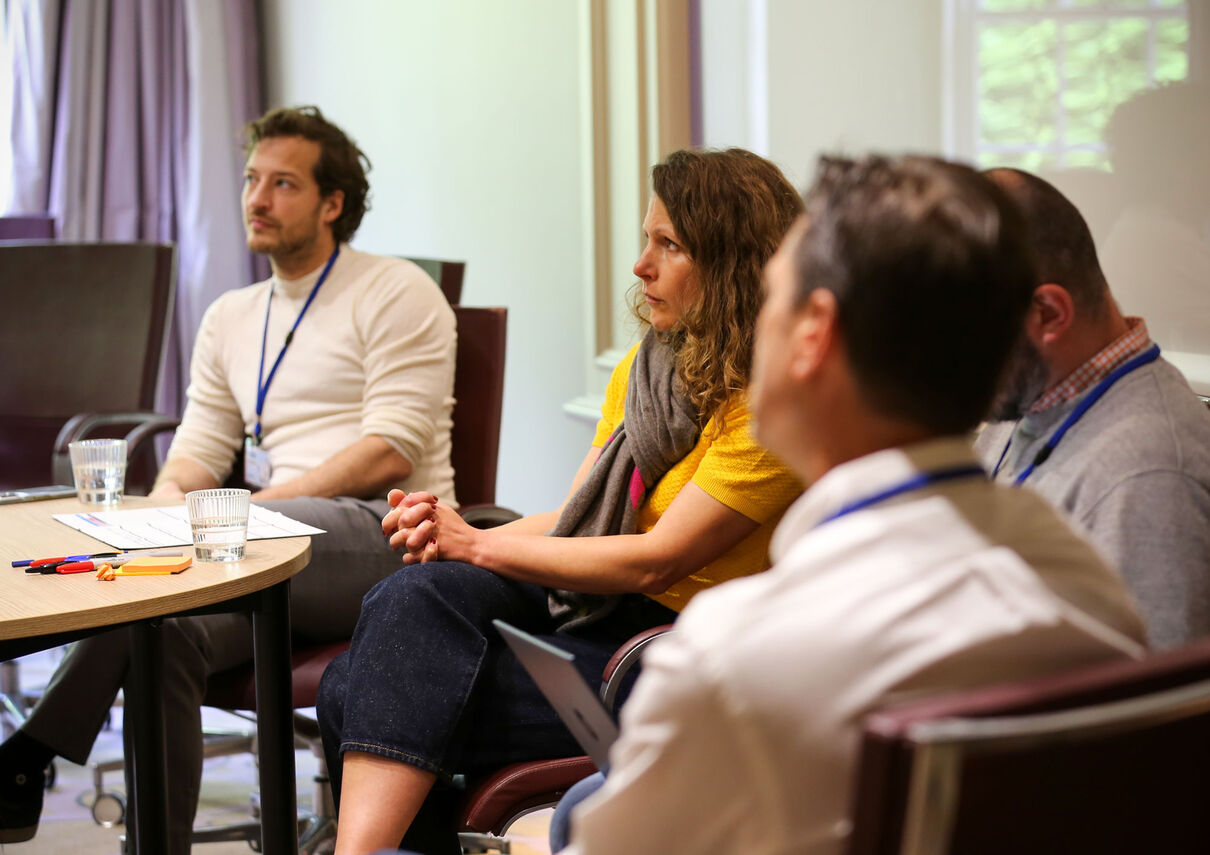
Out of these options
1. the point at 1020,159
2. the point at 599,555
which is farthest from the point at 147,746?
the point at 1020,159

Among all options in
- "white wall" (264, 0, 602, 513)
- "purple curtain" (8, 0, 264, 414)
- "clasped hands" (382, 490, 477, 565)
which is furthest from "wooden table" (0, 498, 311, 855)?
"purple curtain" (8, 0, 264, 414)

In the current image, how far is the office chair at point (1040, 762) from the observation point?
607 millimetres

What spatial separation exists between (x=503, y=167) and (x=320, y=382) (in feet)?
4.12

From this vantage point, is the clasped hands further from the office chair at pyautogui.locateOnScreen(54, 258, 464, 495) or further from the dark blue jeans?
the office chair at pyautogui.locateOnScreen(54, 258, 464, 495)

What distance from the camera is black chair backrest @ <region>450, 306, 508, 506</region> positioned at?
Result: 2510mm

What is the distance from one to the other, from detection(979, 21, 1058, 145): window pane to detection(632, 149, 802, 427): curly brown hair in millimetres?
410

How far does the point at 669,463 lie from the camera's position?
1.77 meters

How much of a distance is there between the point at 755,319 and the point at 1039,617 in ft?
3.49

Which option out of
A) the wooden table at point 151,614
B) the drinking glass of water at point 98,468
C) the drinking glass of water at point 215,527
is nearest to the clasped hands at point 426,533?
the wooden table at point 151,614

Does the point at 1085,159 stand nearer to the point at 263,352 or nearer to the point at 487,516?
the point at 487,516

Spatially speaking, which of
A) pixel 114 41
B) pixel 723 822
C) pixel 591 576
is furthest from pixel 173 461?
pixel 114 41

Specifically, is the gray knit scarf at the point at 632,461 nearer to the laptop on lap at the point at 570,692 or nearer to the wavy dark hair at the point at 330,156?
the laptop on lap at the point at 570,692

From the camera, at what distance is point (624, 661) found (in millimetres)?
1513

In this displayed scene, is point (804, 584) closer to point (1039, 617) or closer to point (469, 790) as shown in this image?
point (1039, 617)
